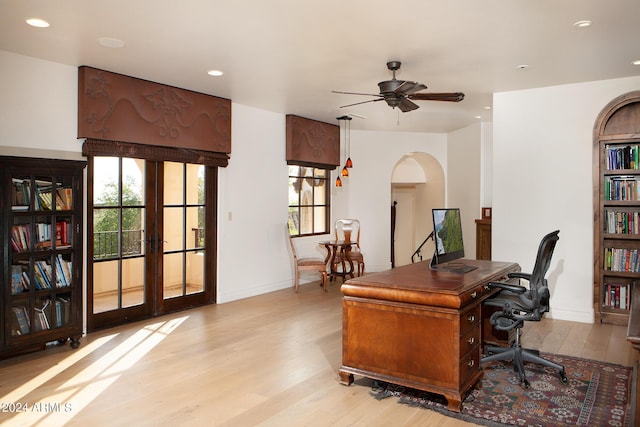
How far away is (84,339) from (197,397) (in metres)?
1.87

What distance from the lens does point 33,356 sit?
3871 mm

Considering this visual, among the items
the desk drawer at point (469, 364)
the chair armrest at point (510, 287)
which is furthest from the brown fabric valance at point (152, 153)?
the desk drawer at point (469, 364)

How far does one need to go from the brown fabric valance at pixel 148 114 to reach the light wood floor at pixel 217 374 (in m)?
1.99

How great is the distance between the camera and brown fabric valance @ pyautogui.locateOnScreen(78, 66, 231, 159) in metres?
4.45

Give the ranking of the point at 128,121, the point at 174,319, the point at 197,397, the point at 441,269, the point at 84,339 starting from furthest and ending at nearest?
the point at 174,319 < the point at 128,121 < the point at 84,339 < the point at 441,269 < the point at 197,397

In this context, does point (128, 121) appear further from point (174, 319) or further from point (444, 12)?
point (444, 12)

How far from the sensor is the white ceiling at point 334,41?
10.3 feet

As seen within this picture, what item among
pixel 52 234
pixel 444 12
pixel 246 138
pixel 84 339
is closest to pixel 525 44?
pixel 444 12

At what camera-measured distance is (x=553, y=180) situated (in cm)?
521

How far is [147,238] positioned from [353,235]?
157 inches

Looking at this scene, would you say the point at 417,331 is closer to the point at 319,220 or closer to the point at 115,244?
the point at 115,244

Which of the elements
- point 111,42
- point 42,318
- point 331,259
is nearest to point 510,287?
point 111,42

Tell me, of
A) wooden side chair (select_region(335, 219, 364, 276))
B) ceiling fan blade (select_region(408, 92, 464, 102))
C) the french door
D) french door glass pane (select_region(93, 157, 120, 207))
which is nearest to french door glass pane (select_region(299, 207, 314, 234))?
wooden side chair (select_region(335, 219, 364, 276))

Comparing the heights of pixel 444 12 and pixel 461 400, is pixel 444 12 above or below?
above
